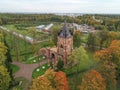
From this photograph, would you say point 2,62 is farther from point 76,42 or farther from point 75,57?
point 76,42

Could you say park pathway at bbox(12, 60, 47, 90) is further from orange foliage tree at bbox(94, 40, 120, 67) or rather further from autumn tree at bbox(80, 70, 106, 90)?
orange foliage tree at bbox(94, 40, 120, 67)

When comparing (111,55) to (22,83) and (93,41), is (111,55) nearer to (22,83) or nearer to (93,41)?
(22,83)

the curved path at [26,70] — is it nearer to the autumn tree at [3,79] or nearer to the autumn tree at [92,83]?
the autumn tree at [3,79]

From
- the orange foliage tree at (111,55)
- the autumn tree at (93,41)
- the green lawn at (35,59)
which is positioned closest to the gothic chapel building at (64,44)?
the green lawn at (35,59)

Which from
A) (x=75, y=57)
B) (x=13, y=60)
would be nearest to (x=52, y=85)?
(x=75, y=57)

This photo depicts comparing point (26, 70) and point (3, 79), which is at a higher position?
point (3, 79)

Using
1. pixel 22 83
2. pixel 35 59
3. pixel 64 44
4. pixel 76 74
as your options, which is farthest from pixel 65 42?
pixel 22 83

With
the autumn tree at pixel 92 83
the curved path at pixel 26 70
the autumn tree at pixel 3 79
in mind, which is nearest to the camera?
the autumn tree at pixel 92 83

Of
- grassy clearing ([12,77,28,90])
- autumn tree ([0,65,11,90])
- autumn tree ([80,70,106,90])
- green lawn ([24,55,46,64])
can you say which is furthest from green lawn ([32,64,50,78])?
autumn tree ([80,70,106,90])

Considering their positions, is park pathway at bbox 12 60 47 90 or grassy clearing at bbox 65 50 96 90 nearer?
grassy clearing at bbox 65 50 96 90
